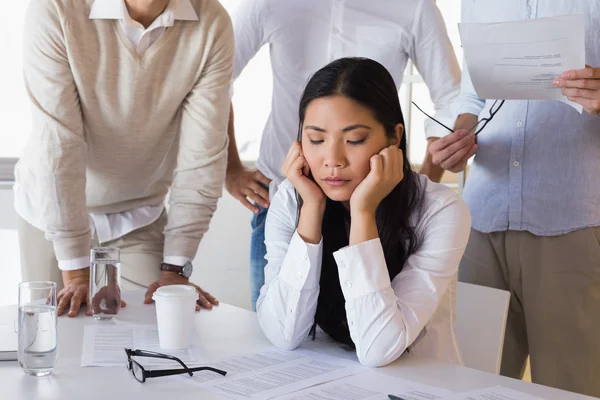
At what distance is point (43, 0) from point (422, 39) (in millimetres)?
1225

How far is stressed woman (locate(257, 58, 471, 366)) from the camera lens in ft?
5.31

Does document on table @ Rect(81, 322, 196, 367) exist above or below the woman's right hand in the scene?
below

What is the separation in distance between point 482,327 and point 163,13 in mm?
1213

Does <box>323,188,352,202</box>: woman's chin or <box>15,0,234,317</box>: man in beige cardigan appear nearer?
<box>323,188,352,202</box>: woman's chin

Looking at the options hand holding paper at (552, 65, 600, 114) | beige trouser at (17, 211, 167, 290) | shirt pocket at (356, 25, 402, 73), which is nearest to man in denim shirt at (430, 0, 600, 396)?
hand holding paper at (552, 65, 600, 114)

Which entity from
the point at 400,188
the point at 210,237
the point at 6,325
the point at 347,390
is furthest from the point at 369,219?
the point at 210,237

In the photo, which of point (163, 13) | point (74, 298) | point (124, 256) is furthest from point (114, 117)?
point (74, 298)

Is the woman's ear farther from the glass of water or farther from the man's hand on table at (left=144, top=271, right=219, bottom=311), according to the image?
the glass of water

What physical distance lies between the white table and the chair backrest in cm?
48

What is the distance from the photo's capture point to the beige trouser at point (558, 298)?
7.09ft

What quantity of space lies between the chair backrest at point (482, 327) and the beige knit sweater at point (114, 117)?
780 mm

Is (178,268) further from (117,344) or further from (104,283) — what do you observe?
(117,344)

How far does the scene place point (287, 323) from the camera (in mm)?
1624

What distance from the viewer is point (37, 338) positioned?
1411 mm
